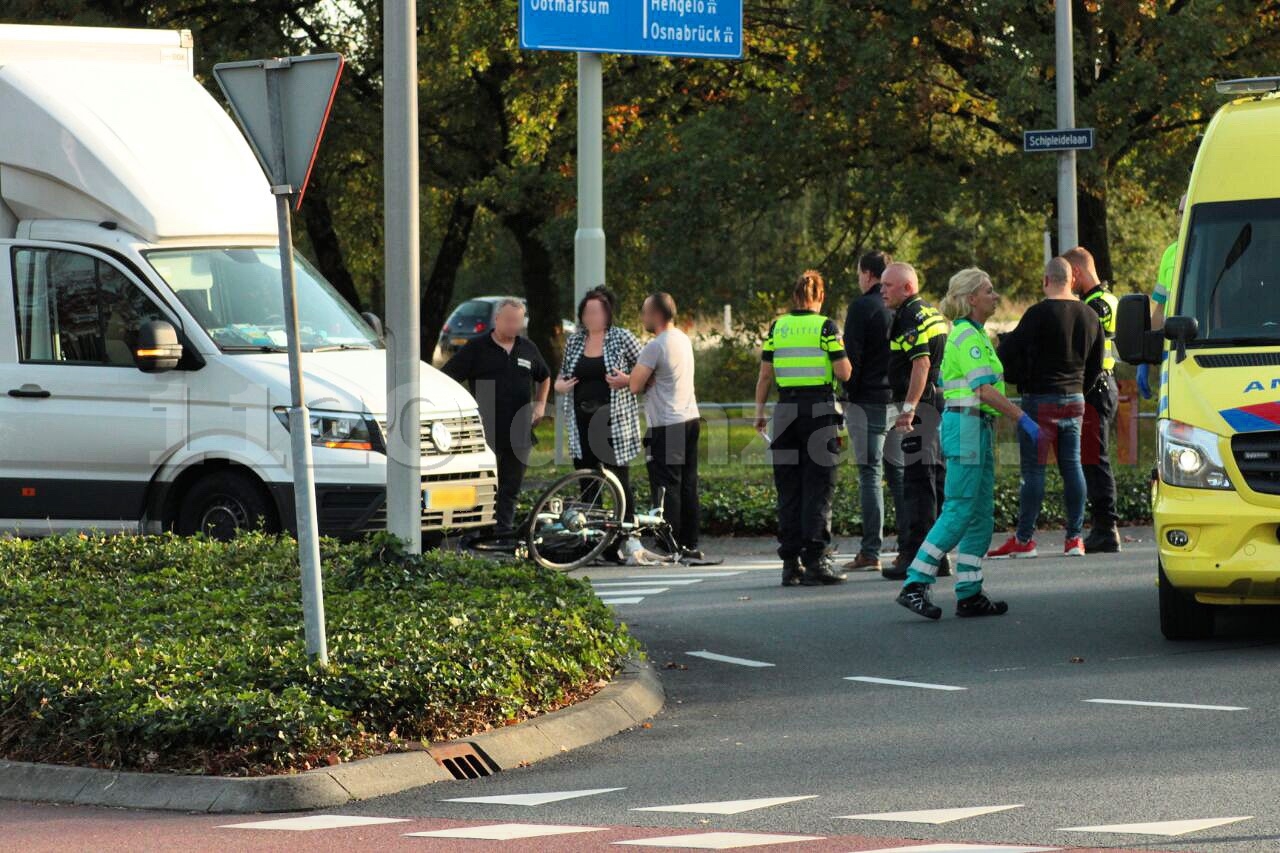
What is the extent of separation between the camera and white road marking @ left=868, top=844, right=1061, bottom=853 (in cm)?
578

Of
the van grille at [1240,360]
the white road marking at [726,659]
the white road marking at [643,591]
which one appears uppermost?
the van grille at [1240,360]

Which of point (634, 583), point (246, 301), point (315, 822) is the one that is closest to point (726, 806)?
point (315, 822)

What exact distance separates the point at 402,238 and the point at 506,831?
15.3 feet

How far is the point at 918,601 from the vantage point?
10844 mm

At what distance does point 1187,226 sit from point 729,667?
133 inches

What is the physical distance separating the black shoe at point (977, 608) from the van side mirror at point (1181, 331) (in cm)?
205

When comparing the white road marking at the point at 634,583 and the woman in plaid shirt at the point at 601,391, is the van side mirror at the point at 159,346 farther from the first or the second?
the white road marking at the point at 634,583

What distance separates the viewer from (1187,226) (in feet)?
33.4

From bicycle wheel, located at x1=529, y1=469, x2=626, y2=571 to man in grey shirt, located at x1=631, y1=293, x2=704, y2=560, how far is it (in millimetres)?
398

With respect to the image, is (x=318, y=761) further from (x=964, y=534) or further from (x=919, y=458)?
(x=919, y=458)

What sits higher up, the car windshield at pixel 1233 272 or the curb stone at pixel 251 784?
the car windshield at pixel 1233 272

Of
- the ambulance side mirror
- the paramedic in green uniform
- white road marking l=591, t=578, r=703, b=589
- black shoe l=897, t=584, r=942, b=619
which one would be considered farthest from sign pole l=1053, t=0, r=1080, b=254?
the ambulance side mirror

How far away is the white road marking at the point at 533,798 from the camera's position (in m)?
6.70

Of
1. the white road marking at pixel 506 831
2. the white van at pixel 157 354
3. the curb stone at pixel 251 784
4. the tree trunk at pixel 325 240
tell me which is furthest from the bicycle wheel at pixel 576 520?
the tree trunk at pixel 325 240
